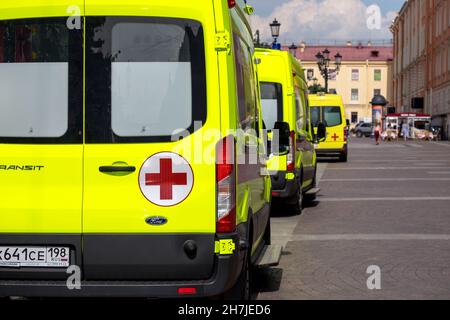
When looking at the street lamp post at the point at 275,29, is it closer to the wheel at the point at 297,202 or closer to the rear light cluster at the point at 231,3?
the wheel at the point at 297,202

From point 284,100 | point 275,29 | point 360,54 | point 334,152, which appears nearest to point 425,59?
point 360,54

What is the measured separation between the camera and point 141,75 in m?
5.20

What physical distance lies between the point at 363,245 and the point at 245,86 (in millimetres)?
4287

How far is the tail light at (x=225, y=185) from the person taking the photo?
5.18 m

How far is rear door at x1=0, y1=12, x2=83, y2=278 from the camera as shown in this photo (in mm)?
5203

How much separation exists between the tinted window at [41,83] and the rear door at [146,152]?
0.10 meters

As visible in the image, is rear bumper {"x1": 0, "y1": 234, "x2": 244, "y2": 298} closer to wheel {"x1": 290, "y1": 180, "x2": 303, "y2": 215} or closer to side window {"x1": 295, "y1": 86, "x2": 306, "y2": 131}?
wheel {"x1": 290, "y1": 180, "x2": 303, "y2": 215}

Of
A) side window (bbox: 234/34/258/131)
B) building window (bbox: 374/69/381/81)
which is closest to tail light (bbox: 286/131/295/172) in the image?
side window (bbox: 234/34/258/131)

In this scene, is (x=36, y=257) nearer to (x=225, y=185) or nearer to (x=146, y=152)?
(x=146, y=152)

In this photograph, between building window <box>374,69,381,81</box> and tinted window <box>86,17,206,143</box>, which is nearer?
tinted window <box>86,17,206,143</box>

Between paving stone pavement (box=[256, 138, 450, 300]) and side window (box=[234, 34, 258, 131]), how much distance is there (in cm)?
157

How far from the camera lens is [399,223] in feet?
39.7

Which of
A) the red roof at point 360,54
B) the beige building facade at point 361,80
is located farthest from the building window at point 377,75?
the red roof at point 360,54

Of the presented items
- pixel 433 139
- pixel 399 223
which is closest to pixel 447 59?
pixel 433 139
